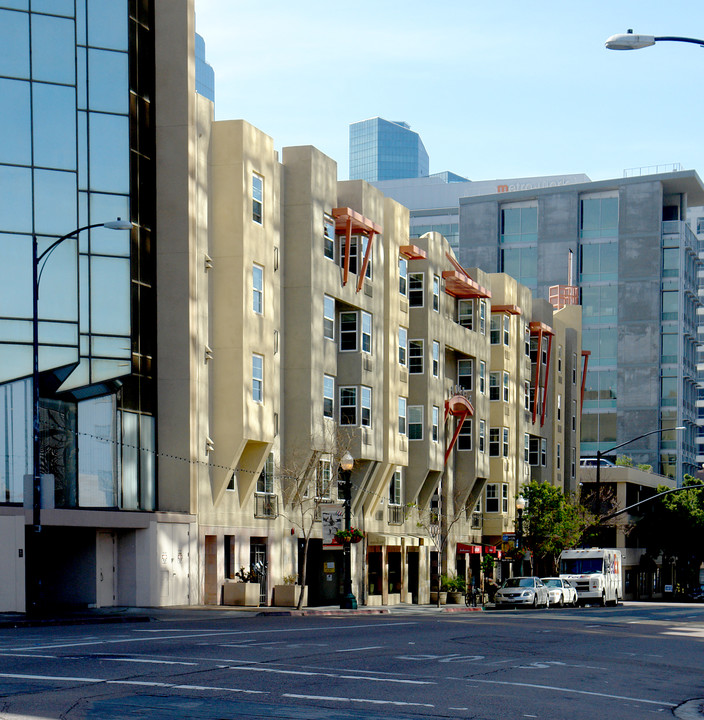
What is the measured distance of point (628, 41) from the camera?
1947 centimetres

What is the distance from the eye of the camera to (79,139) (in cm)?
4175

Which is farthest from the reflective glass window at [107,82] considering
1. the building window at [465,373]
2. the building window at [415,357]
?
the building window at [465,373]

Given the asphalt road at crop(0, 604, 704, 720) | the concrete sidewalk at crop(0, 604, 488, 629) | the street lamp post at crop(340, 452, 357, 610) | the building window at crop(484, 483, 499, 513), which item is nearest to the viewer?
the asphalt road at crop(0, 604, 704, 720)

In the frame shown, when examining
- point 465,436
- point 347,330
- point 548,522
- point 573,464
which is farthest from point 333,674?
point 573,464

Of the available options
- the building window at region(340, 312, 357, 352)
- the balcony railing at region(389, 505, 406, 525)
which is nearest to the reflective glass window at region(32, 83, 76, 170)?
the building window at region(340, 312, 357, 352)

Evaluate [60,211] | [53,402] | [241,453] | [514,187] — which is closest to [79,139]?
[60,211]

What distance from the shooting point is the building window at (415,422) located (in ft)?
203

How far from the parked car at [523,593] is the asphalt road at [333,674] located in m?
24.5

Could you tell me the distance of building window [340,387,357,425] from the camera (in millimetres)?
53250

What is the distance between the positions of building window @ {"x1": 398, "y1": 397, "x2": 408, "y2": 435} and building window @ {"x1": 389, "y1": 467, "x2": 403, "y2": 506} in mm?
2279

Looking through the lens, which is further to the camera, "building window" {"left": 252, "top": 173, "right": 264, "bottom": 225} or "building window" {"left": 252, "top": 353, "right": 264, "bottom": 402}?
"building window" {"left": 252, "top": 173, "right": 264, "bottom": 225}

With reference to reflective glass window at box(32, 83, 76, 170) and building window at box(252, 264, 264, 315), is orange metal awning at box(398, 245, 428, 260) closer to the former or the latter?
building window at box(252, 264, 264, 315)

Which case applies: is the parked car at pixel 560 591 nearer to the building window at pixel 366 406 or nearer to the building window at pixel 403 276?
the building window at pixel 366 406

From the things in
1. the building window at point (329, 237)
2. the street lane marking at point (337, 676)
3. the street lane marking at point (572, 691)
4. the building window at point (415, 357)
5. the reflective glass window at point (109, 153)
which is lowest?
the street lane marking at point (572, 691)
